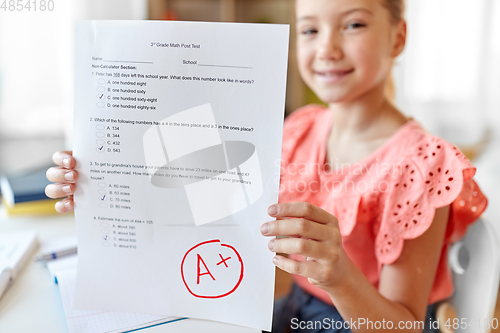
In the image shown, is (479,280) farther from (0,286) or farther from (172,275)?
(0,286)

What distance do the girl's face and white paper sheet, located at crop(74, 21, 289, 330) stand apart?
28cm

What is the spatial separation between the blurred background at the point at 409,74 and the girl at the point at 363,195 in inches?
41.4

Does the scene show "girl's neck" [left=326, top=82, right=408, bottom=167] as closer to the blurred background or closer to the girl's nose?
the girl's nose

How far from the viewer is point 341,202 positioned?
2.54 feet

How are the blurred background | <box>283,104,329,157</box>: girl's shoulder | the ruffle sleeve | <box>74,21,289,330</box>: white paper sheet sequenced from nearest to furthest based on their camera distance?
<box>74,21,289,330</box>: white paper sheet → the ruffle sleeve → <box>283,104,329,157</box>: girl's shoulder → the blurred background

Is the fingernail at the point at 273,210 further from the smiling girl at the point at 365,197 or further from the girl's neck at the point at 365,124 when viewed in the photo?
the girl's neck at the point at 365,124

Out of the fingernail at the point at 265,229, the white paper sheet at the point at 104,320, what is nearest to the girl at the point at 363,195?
the fingernail at the point at 265,229

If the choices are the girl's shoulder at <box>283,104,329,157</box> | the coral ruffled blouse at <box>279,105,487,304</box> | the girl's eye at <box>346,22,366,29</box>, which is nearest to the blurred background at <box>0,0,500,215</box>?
the girl's shoulder at <box>283,104,329,157</box>

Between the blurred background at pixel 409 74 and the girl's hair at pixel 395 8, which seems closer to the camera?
the girl's hair at pixel 395 8

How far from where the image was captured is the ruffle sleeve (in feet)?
2.18

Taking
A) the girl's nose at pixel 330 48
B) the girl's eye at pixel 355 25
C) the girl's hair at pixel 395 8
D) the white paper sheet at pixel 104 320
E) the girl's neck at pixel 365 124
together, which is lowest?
the white paper sheet at pixel 104 320

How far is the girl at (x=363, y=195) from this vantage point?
0.57 meters

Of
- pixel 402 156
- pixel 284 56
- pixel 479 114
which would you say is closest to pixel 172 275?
pixel 284 56

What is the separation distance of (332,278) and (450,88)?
6.13ft
